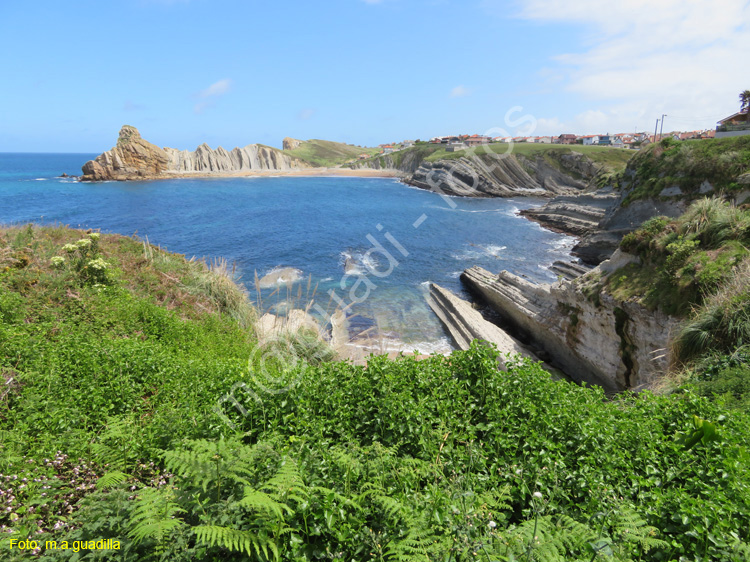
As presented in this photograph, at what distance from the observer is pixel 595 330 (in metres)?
13.1

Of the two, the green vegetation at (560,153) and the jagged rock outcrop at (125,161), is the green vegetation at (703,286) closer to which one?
the green vegetation at (560,153)

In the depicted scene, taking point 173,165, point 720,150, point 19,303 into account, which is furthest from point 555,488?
point 173,165

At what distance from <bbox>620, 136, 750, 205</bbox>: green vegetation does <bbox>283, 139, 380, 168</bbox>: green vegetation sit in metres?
128

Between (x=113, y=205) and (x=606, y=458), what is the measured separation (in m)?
63.1

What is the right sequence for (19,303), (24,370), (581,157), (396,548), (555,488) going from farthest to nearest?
(581,157)
(19,303)
(24,370)
(555,488)
(396,548)

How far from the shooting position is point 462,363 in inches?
218

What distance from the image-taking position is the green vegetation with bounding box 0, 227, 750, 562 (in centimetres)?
277

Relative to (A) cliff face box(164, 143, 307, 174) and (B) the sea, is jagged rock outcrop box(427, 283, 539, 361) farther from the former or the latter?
(A) cliff face box(164, 143, 307, 174)

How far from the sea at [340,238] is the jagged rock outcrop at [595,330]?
4247 millimetres

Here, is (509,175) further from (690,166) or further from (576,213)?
(690,166)

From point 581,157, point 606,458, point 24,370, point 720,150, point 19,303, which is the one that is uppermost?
point 581,157

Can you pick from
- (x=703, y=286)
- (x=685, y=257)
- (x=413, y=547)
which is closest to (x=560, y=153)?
(x=685, y=257)

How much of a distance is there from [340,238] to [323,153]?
13697cm

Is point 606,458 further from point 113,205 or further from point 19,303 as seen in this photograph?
point 113,205
